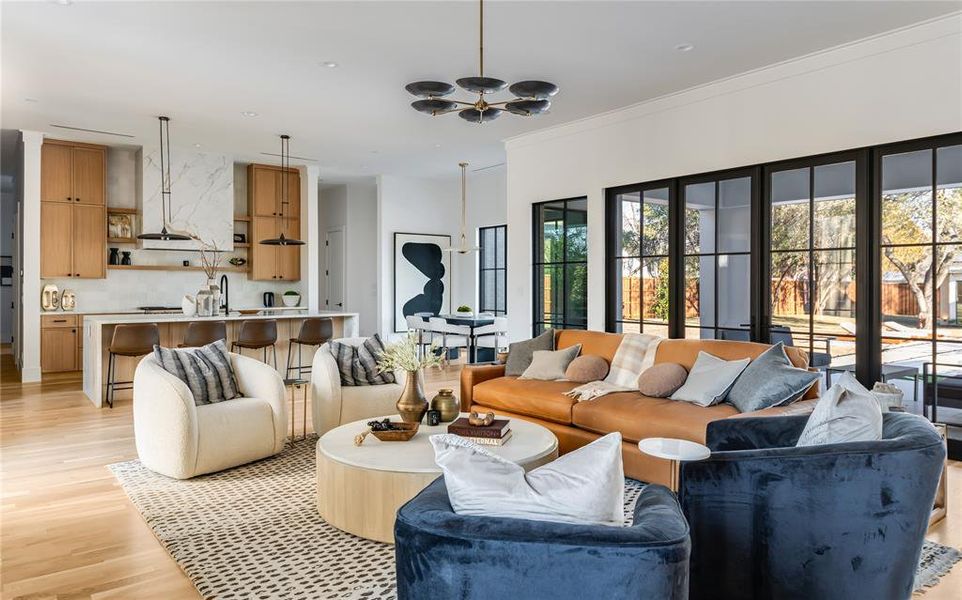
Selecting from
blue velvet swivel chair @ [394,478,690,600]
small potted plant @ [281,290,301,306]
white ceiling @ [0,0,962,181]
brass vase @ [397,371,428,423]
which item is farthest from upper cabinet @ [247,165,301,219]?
Result: blue velvet swivel chair @ [394,478,690,600]

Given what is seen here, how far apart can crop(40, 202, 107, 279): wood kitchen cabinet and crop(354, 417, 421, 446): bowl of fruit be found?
6368 mm

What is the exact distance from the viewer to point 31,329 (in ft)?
24.6

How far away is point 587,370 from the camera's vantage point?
468 centimetres

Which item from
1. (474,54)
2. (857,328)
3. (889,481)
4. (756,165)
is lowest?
(889,481)

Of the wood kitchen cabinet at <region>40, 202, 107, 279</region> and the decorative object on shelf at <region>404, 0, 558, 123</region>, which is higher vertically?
the decorative object on shelf at <region>404, 0, 558, 123</region>

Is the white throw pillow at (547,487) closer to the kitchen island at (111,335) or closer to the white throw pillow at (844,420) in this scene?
the white throw pillow at (844,420)

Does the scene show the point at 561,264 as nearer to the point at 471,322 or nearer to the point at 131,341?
the point at 471,322

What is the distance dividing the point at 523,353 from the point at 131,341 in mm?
3761

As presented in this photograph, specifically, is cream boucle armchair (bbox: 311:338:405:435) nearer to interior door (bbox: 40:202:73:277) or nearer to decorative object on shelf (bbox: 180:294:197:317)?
decorative object on shelf (bbox: 180:294:197:317)

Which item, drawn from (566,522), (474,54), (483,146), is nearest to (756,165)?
(474,54)

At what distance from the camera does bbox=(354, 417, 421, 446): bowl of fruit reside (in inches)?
130

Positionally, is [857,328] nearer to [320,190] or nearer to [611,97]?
[611,97]

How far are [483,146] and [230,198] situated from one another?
3579mm

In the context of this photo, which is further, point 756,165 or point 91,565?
point 756,165
